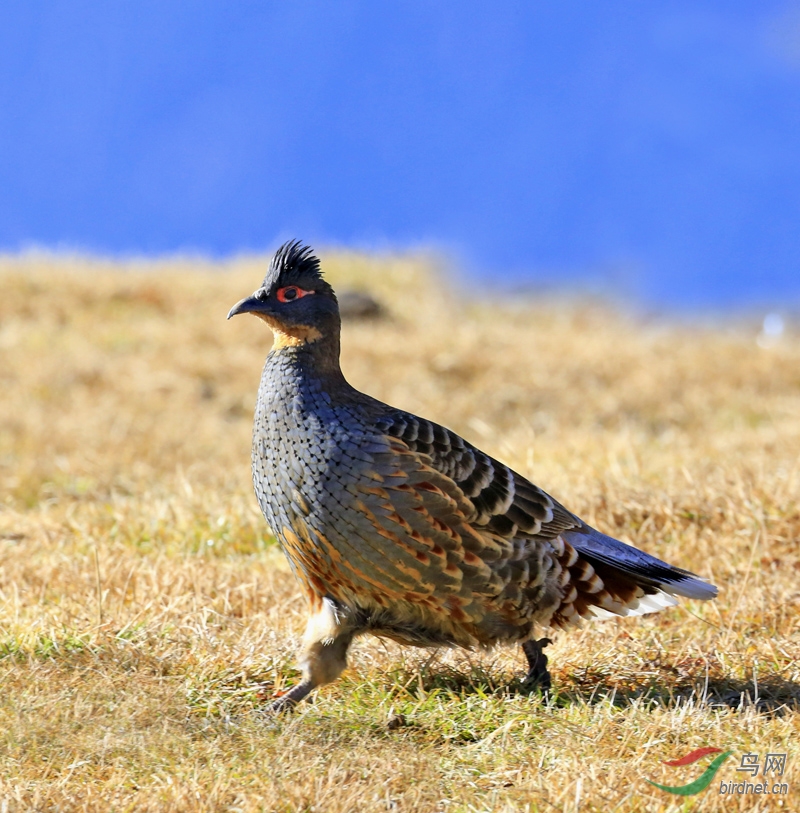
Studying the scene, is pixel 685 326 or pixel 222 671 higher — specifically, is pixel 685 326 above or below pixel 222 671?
above

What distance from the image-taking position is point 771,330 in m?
14.9

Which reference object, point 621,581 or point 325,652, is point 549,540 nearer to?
point 621,581

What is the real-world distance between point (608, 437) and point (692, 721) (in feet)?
16.7

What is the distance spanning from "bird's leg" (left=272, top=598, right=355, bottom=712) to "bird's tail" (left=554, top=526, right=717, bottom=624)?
791 mm

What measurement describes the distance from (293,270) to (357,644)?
1.51 meters

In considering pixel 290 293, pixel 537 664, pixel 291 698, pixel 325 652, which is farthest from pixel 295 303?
pixel 537 664

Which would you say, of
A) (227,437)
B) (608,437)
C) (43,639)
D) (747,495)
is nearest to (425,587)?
(43,639)

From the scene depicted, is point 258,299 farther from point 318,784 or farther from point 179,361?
point 179,361

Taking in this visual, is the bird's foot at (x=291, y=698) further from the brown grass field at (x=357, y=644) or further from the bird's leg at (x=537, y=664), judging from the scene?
the bird's leg at (x=537, y=664)

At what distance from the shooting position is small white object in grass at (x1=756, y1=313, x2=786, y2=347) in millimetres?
13844

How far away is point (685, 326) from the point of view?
50.3 ft

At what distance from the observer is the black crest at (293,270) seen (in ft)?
12.9

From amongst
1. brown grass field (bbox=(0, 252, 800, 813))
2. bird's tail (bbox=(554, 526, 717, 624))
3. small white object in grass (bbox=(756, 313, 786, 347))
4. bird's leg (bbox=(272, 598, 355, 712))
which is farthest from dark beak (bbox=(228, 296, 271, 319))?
small white object in grass (bbox=(756, 313, 786, 347))

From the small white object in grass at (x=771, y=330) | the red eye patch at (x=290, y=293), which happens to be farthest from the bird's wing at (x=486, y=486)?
the small white object in grass at (x=771, y=330)
